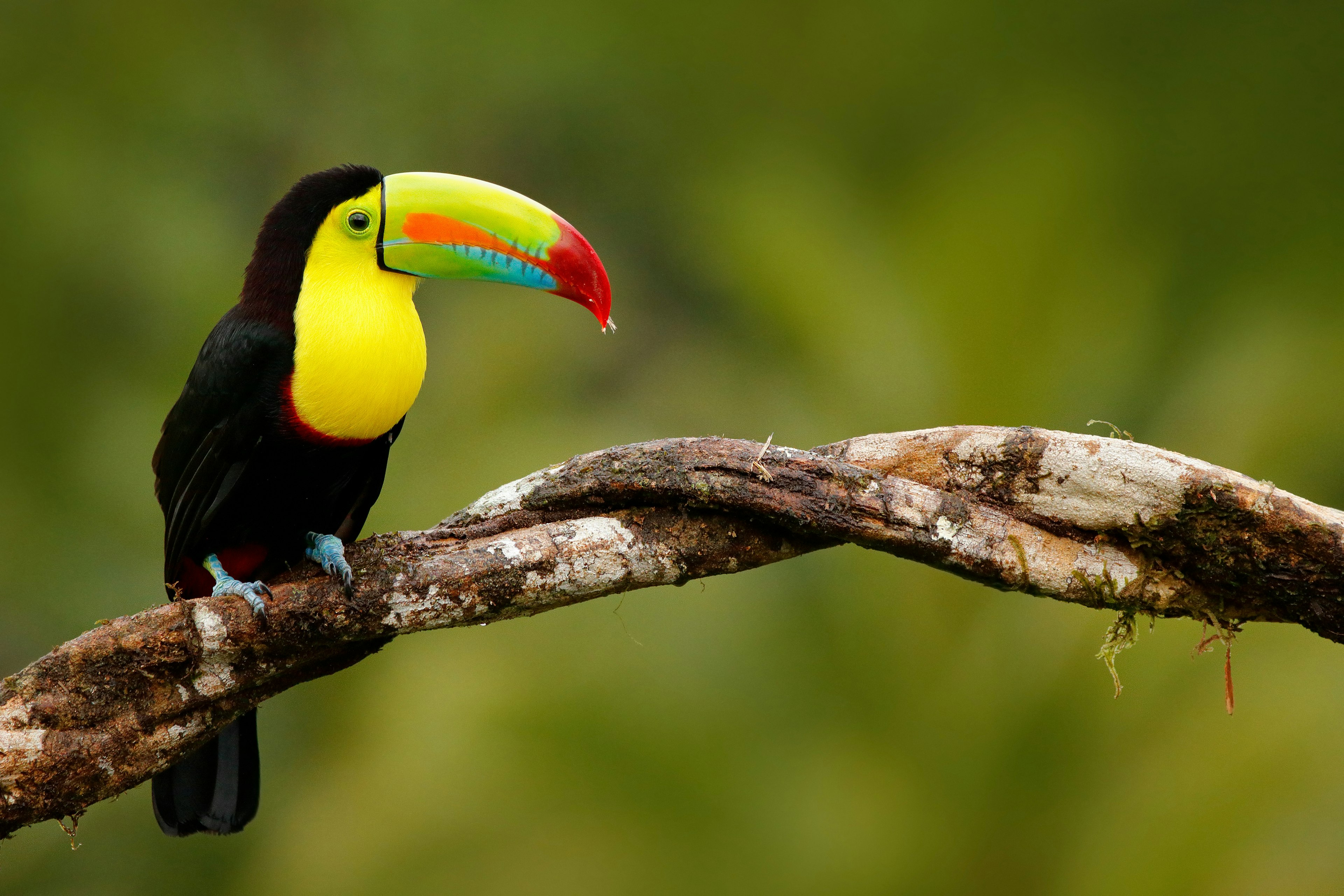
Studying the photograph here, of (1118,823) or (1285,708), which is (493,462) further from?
(1285,708)

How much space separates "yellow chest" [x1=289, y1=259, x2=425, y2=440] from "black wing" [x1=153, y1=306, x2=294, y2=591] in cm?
5

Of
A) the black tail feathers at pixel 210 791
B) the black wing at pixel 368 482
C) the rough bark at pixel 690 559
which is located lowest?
the black tail feathers at pixel 210 791

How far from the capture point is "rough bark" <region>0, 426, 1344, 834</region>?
171 centimetres

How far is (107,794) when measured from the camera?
5.75ft

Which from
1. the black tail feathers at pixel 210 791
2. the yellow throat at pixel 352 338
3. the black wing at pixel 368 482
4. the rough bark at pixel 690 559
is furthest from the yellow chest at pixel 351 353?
the black tail feathers at pixel 210 791

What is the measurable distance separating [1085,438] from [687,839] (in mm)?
1728

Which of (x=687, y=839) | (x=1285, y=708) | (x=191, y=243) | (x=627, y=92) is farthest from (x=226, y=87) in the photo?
(x=1285, y=708)

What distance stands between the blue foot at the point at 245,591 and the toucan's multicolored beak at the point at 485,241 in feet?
2.05

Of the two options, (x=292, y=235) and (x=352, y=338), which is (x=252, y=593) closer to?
(x=352, y=338)

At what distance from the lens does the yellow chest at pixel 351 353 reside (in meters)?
1.91

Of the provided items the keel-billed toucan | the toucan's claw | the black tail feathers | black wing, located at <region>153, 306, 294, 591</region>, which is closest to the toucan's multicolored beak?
the keel-billed toucan

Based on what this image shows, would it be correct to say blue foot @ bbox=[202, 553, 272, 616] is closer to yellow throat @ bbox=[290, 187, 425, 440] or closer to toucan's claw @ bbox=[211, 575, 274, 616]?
toucan's claw @ bbox=[211, 575, 274, 616]

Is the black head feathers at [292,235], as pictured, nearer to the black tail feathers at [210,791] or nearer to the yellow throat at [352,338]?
the yellow throat at [352,338]

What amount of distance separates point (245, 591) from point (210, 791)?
67 centimetres
